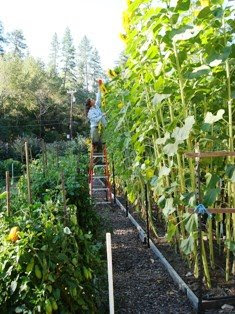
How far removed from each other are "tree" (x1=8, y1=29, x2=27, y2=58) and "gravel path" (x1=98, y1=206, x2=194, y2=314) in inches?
2191

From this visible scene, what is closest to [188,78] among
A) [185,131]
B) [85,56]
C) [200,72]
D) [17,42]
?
[200,72]

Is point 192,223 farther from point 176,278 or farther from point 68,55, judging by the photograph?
point 68,55

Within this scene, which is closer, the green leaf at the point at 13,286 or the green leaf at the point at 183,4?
the green leaf at the point at 13,286

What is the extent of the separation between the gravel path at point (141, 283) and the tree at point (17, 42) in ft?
183

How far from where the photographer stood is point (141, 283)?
12.1 feet

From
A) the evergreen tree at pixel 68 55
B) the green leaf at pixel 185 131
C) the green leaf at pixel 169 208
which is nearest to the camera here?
the green leaf at pixel 185 131

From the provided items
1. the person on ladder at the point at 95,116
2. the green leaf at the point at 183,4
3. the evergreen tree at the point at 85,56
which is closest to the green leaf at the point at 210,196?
the green leaf at the point at 183,4

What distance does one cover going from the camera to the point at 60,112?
30.7 meters

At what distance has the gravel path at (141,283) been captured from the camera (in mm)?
3156

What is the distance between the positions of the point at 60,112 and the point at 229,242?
93.6 feet

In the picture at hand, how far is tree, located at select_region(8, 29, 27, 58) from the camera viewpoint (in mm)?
56625

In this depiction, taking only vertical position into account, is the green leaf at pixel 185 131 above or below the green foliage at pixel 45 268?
above

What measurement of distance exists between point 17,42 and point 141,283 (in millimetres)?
58104

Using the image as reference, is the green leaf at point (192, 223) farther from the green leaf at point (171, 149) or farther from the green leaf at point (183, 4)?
the green leaf at point (183, 4)
